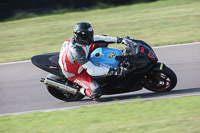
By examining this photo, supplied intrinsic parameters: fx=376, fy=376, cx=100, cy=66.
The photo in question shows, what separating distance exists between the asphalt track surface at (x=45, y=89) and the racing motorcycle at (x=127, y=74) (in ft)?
0.81

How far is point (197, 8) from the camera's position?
1476 centimetres

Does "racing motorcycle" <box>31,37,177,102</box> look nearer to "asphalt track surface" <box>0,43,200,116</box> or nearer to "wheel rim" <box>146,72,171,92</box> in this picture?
"wheel rim" <box>146,72,171,92</box>

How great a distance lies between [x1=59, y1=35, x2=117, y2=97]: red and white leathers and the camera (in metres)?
6.44

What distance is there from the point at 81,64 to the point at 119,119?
139cm

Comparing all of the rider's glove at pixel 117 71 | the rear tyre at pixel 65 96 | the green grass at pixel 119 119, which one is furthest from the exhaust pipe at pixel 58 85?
the rider's glove at pixel 117 71

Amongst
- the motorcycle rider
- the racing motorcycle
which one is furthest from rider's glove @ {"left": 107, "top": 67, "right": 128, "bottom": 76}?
the racing motorcycle

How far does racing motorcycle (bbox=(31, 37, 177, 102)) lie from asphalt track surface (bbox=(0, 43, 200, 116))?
0.25 meters

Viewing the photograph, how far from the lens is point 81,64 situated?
254 inches

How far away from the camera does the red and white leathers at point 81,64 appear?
6.44m

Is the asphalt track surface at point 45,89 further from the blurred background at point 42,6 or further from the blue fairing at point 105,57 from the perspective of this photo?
the blurred background at point 42,6

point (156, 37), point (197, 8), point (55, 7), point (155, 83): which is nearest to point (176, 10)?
point (197, 8)

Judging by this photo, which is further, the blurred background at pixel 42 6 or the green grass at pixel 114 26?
the blurred background at pixel 42 6

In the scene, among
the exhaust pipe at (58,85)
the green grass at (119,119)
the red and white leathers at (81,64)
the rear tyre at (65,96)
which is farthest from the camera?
the rear tyre at (65,96)

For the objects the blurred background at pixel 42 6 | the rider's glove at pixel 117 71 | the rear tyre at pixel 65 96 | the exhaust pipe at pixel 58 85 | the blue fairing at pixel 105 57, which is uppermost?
the blurred background at pixel 42 6
